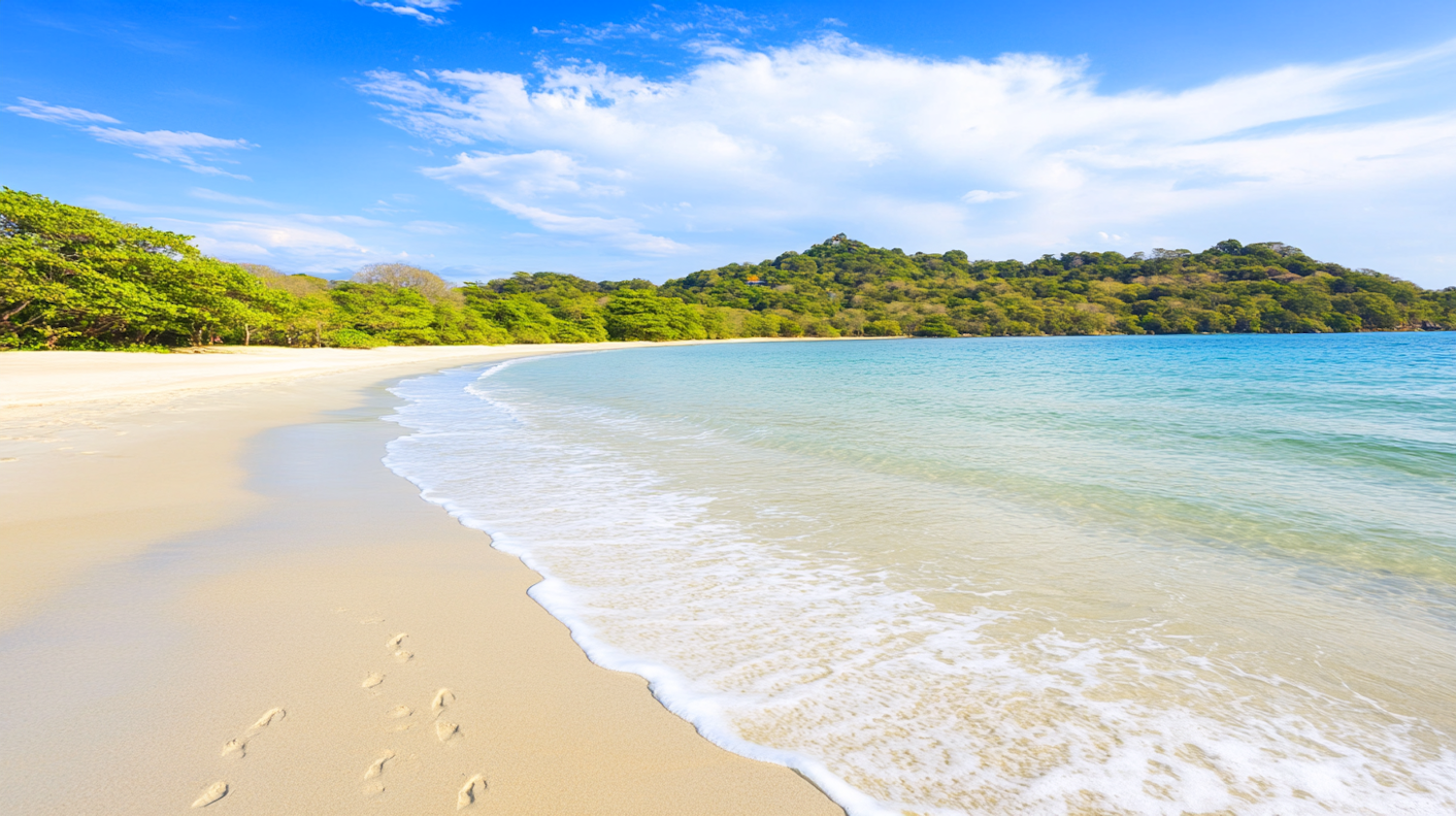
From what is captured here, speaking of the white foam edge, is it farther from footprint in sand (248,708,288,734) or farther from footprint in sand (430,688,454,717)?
footprint in sand (248,708,288,734)

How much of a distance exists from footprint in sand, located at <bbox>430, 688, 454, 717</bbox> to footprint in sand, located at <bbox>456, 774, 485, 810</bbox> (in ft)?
1.29

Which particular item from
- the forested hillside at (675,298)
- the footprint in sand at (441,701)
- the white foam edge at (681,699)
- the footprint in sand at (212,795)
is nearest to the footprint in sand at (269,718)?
the footprint in sand at (212,795)

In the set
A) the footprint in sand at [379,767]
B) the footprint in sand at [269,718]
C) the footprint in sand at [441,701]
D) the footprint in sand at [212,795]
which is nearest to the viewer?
the footprint in sand at [212,795]

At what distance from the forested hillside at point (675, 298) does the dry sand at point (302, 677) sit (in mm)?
21713

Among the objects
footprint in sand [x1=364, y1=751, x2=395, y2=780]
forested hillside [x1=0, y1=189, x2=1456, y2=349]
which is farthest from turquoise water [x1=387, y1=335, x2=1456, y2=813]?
forested hillside [x1=0, y1=189, x2=1456, y2=349]

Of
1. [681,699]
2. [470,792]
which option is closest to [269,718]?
[470,792]

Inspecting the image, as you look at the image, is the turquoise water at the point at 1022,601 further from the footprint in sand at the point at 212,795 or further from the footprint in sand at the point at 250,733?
the footprint in sand at the point at 212,795

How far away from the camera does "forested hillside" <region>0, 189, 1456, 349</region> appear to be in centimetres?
2023

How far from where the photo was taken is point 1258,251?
93.4 m

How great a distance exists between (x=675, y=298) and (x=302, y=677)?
80398 mm

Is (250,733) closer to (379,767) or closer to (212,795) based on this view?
(212,795)

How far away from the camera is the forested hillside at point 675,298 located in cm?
2023

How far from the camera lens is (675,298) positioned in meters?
81.2

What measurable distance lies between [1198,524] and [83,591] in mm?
6490
